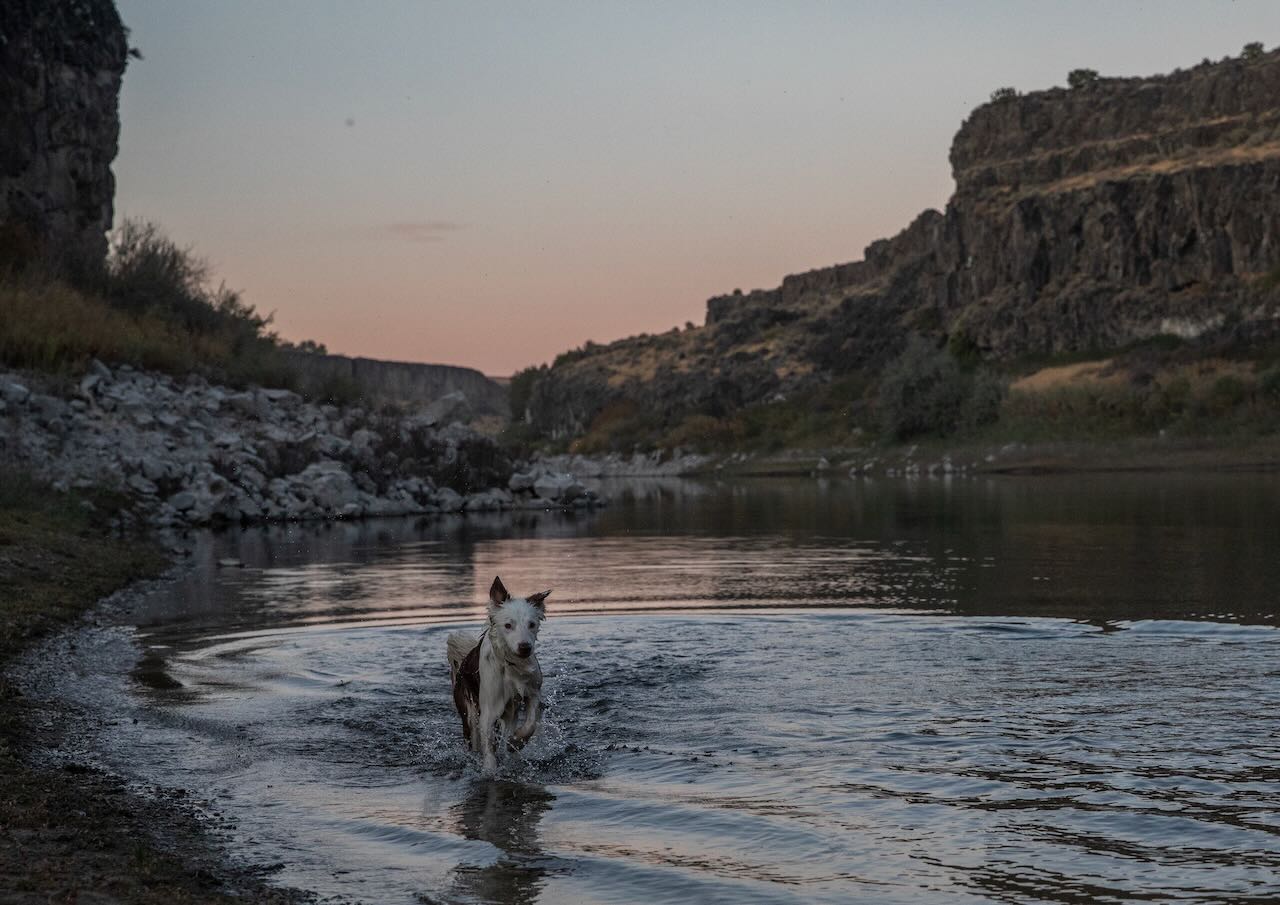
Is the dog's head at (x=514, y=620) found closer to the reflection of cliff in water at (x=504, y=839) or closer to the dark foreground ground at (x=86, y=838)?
the reflection of cliff in water at (x=504, y=839)

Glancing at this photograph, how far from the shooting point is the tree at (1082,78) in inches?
5625

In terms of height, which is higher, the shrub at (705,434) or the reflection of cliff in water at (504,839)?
the shrub at (705,434)

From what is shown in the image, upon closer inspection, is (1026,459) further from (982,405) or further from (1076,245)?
(1076,245)

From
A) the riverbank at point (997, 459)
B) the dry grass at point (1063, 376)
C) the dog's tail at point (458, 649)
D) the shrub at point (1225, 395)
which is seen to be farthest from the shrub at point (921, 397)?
the dog's tail at point (458, 649)

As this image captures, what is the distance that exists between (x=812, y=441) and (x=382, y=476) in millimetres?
65932

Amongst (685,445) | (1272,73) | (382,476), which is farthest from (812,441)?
(382,476)

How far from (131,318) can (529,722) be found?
143ft

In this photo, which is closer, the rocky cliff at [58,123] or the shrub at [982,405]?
the rocky cliff at [58,123]

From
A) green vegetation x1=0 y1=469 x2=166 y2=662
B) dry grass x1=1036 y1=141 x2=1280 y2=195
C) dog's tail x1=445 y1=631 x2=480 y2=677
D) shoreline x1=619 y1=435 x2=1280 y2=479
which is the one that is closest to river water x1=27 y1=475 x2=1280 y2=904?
dog's tail x1=445 y1=631 x2=480 y2=677

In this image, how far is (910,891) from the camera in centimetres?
673

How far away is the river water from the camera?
284 inches

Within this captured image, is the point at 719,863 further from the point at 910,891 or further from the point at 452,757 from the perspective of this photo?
the point at 452,757

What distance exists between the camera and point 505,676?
9.51 m

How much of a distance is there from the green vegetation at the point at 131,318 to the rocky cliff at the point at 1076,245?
69.3m
